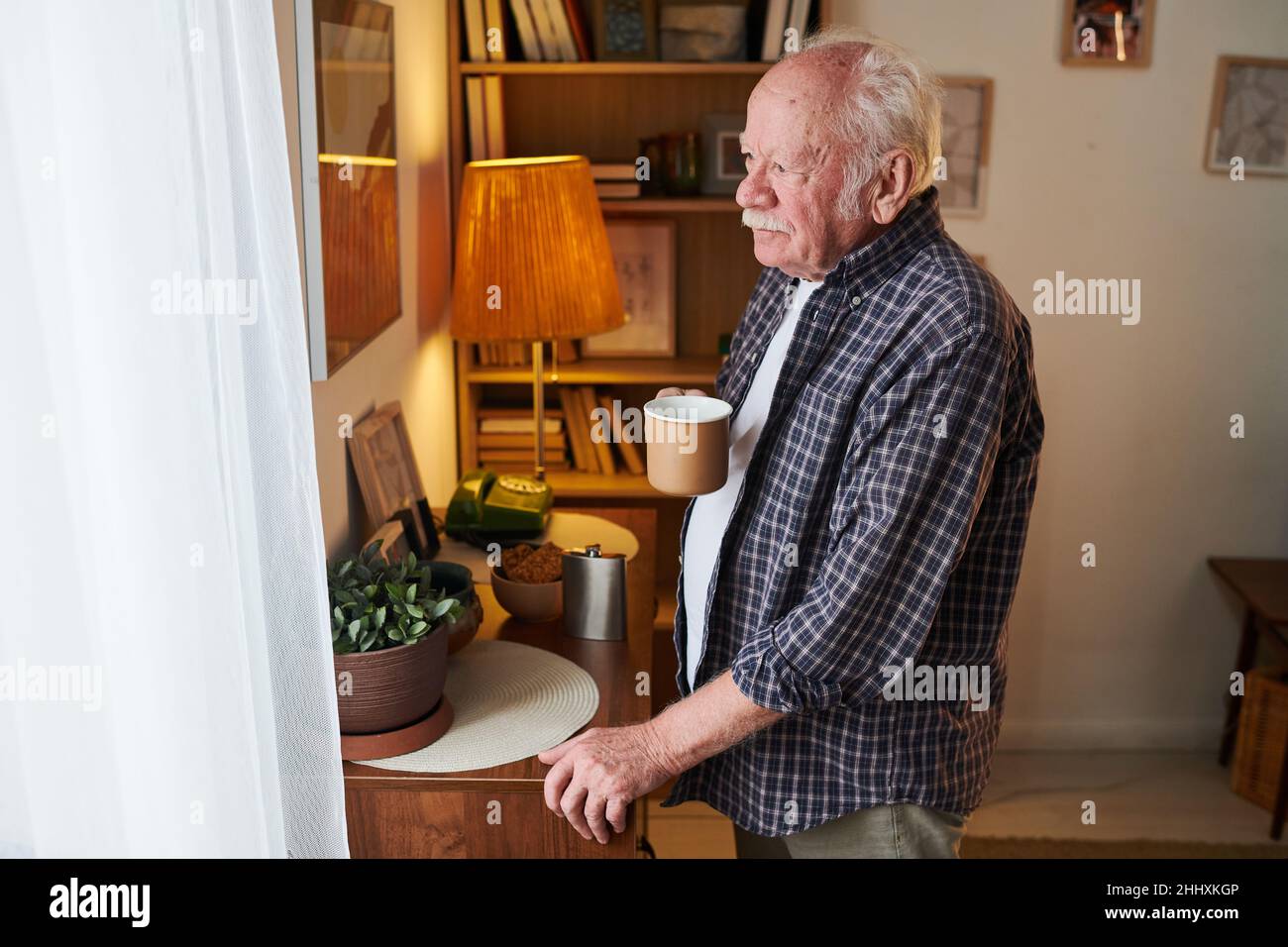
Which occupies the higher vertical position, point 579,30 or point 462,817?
point 579,30

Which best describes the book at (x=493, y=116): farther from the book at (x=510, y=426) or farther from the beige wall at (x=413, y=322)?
the book at (x=510, y=426)

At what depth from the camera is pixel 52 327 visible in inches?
36.5

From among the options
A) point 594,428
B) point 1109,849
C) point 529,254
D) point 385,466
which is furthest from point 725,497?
point 1109,849

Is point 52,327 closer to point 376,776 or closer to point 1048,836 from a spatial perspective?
point 376,776

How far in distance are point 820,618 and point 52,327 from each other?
80 centimetres

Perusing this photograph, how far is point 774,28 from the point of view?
8.73 ft

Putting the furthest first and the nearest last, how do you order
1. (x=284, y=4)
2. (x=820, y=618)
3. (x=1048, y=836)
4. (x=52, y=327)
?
(x=1048, y=836)
(x=284, y=4)
(x=820, y=618)
(x=52, y=327)

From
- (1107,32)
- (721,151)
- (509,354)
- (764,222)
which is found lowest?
(509,354)

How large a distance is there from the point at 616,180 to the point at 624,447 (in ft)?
2.21

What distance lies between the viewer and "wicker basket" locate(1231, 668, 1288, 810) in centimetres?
283

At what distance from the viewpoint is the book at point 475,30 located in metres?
2.69

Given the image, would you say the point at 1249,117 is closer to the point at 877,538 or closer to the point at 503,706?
the point at 877,538

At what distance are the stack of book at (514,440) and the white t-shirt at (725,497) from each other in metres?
1.45

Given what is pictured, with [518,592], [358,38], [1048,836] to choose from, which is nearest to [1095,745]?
[1048,836]
